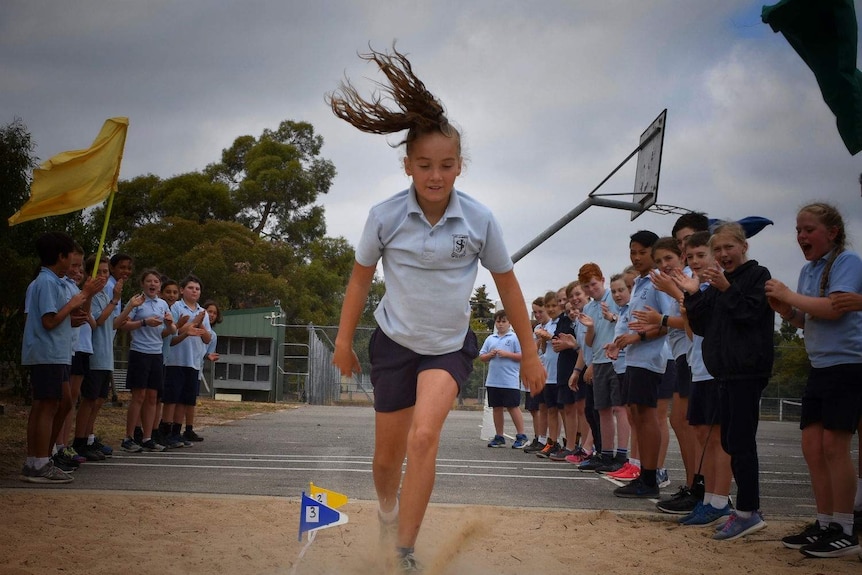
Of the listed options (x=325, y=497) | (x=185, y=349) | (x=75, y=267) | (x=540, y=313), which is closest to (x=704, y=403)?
(x=325, y=497)

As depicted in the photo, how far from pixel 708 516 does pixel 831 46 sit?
3.56 meters

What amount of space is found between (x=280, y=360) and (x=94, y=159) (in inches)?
942

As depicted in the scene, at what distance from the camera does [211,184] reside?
47.1m

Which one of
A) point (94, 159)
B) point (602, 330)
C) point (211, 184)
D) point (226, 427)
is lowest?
point (226, 427)

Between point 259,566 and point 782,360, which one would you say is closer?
point 259,566

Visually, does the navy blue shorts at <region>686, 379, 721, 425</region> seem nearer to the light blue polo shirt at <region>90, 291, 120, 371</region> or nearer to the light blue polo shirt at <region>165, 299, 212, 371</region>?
the light blue polo shirt at <region>90, 291, 120, 371</region>

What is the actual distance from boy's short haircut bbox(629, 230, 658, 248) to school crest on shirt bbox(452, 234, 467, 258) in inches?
157

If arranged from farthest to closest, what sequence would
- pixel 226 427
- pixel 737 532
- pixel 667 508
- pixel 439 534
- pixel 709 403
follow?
pixel 226 427, pixel 667 508, pixel 709 403, pixel 737 532, pixel 439 534

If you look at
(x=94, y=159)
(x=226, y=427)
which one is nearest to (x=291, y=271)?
(x=226, y=427)

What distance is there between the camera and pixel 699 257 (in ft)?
22.0

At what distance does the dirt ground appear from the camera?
482 centimetres

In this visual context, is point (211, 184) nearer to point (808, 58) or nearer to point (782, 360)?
point (782, 360)

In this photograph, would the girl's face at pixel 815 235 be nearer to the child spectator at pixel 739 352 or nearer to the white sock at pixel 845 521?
the child spectator at pixel 739 352

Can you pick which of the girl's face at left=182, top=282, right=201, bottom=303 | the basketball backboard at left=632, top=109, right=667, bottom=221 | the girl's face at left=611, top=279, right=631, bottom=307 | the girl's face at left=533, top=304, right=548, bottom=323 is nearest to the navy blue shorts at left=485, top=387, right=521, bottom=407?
the girl's face at left=533, top=304, right=548, bottom=323
